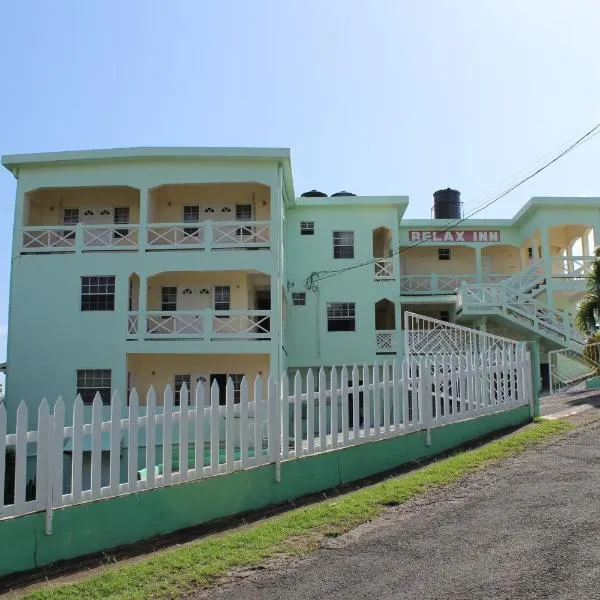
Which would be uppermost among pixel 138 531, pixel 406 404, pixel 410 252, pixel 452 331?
pixel 410 252

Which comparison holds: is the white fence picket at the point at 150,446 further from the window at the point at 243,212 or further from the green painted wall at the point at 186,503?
the window at the point at 243,212

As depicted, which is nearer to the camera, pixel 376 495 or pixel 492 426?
pixel 376 495

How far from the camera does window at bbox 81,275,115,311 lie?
22359 mm

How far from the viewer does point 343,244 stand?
2677cm

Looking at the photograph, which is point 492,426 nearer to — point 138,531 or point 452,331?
point 138,531

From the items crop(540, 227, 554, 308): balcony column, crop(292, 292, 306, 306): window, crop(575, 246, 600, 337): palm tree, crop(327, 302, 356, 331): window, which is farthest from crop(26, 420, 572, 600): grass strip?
crop(540, 227, 554, 308): balcony column

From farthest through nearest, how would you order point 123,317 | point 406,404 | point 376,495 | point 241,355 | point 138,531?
point 241,355 → point 123,317 → point 406,404 → point 376,495 → point 138,531

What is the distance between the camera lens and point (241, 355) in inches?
922

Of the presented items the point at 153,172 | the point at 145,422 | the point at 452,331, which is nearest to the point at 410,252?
the point at 452,331

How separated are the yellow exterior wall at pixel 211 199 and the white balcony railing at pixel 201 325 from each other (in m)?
4.00

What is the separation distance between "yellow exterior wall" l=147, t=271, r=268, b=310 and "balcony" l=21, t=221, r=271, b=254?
1.23 m

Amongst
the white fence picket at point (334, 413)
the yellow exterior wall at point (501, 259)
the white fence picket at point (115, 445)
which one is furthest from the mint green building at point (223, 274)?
the white fence picket at point (115, 445)

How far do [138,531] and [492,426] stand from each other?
6.46 metres

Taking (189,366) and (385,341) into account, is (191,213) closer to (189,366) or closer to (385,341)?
(189,366)
